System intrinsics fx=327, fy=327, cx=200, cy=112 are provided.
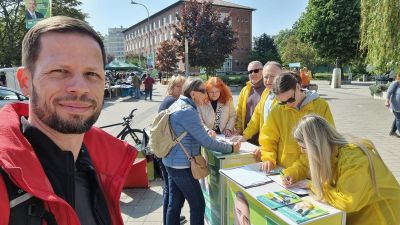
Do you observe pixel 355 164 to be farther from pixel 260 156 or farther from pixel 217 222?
pixel 217 222

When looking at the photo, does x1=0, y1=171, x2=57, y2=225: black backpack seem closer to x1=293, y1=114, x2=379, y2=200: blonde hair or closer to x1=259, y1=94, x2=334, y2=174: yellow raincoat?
x1=293, y1=114, x2=379, y2=200: blonde hair

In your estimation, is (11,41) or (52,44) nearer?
(52,44)

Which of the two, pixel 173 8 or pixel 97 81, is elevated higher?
pixel 173 8

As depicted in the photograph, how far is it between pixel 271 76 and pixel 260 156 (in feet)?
3.62

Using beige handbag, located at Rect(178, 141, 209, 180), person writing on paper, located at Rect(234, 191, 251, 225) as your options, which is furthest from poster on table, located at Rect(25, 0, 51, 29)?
person writing on paper, located at Rect(234, 191, 251, 225)

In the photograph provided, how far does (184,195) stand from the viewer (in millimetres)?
3457

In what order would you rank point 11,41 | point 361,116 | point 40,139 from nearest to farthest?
point 40,139, point 361,116, point 11,41

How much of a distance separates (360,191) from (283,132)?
3.39 ft

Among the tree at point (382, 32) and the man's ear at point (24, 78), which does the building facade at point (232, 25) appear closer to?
the tree at point (382, 32)

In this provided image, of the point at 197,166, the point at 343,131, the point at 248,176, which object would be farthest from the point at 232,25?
the point at 248,176

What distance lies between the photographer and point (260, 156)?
3.31 metres

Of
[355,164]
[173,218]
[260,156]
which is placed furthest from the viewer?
[173,218]

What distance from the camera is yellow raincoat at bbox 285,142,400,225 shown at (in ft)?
6.98

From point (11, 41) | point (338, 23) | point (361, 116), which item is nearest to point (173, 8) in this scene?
point (11, 41)
